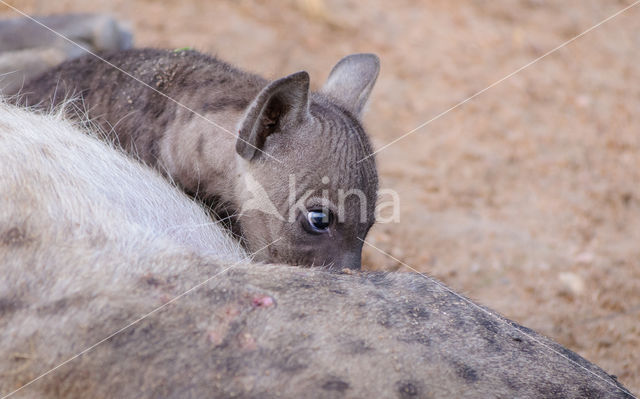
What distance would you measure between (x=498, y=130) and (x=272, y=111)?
2970 millimetres

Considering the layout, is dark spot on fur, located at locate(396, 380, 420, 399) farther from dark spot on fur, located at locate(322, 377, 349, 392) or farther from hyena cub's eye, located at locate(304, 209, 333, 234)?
hyena cub's eye, located at locate(304, 209, 333, 234)

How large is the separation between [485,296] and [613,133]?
217 centimetres

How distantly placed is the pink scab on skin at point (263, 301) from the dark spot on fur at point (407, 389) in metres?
0.35

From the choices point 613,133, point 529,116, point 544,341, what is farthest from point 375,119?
point 544,341

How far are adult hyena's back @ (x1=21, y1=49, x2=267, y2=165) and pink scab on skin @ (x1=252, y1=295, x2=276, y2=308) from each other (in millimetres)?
969

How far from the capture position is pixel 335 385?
5.17 ft

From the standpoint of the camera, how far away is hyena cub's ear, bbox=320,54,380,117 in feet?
9.75

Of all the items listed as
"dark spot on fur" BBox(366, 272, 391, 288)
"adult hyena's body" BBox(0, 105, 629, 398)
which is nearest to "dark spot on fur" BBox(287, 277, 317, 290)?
"adult hyena's body" BBox(0, 105, 629, 398)

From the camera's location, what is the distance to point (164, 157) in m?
2.56

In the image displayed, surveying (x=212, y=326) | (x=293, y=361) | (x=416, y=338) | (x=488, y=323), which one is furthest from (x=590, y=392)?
(x=212, y=326)

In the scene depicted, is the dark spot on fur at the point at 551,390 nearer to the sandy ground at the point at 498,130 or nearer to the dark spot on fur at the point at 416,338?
the dark spot on fur at the point at 416,338

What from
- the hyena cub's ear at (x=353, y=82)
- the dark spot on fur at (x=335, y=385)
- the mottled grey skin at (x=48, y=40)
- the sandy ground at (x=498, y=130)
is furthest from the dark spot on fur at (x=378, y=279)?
the mottled grey skin at (x=48, y=40)

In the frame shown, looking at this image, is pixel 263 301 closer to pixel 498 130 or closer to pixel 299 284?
pixel 299 284

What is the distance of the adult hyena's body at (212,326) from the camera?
1587 mm
